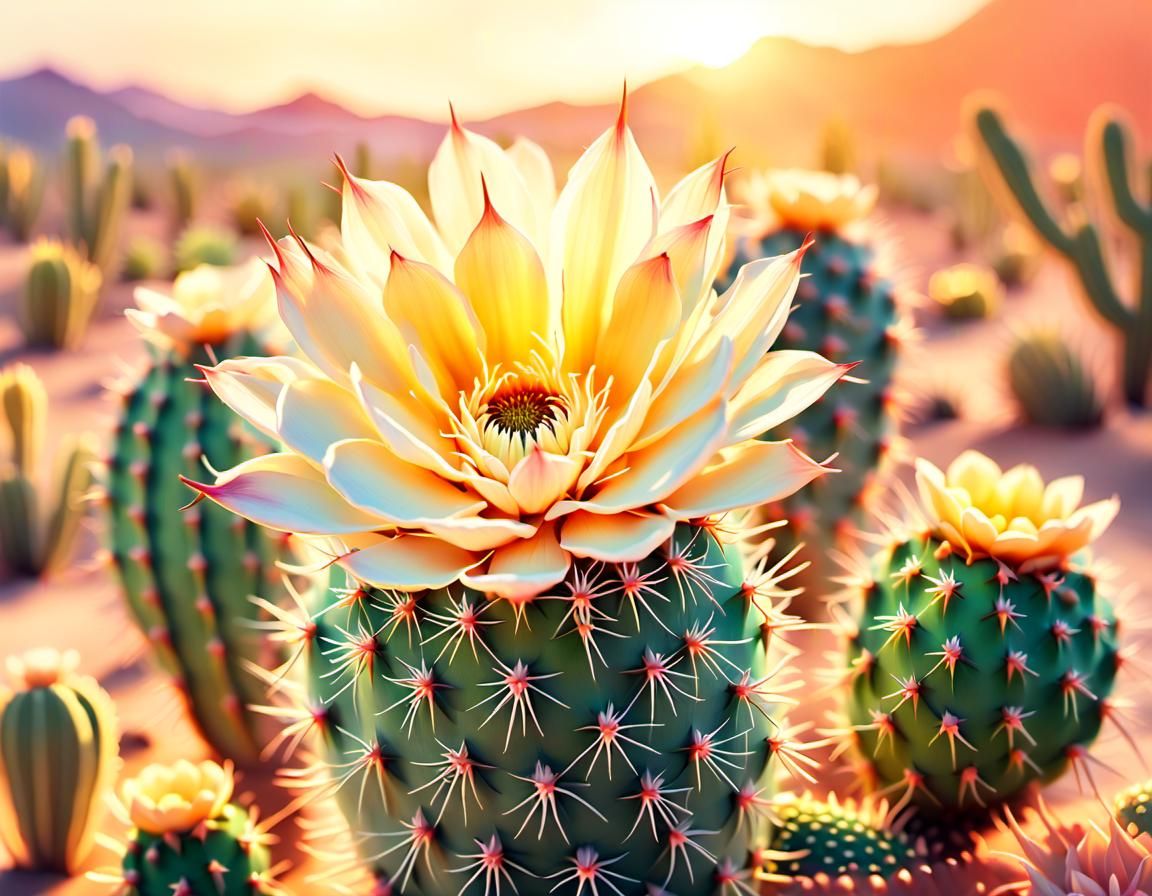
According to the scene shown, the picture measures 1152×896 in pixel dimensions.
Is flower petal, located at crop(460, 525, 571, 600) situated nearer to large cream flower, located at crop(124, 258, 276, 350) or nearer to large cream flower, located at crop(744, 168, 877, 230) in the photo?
large cream flower, located at crop(124, 258, 276, 350)

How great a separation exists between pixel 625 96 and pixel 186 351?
125 centimetres

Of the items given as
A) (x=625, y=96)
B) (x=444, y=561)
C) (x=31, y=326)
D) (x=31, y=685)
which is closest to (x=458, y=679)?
(x=444, y=561)

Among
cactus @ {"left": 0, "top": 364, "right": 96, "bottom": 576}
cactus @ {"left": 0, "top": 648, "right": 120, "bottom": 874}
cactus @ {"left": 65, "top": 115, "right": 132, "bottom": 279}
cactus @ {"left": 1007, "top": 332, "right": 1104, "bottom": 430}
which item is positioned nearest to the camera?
cactus @ {"left": 0, "top": 648, "right": 120, "bottom": 874}

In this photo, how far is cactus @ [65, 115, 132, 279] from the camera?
6.14 metres

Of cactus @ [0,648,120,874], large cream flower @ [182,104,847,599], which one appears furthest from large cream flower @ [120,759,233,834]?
large cream flower @ [182,104,847,599]

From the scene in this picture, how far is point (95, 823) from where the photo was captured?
6.93 feet

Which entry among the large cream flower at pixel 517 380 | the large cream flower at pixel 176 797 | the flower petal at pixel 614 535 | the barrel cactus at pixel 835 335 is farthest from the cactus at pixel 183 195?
the flower petal at pixel 614 535

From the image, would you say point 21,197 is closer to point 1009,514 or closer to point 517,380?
point 517,380

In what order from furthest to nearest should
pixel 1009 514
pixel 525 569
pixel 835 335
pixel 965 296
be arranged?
pixel 965 296
pixel 835 335
pixel 1009 514
pixel 525 569

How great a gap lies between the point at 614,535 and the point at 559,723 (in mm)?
225

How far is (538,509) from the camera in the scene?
120cm

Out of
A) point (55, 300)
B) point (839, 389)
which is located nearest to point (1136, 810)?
point (839, 389)

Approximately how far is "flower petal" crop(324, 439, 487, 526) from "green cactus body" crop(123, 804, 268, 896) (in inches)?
30.8

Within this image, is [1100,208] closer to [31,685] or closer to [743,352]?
[743,352]
